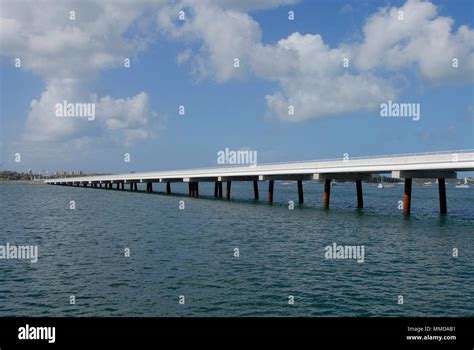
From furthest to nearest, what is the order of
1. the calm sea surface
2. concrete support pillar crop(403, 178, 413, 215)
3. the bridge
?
concrete support pillar crop(403, 178, 413, 215) < the bridge < the calm sea surface

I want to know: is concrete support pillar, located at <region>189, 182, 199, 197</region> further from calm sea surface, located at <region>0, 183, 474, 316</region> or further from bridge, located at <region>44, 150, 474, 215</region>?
calm sea surface, located at <region>0, 183, 474, 316</region>

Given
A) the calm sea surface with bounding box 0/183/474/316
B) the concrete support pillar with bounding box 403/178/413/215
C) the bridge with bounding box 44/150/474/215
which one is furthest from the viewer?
the concrete support pillar with bounding box 403/178/413/215

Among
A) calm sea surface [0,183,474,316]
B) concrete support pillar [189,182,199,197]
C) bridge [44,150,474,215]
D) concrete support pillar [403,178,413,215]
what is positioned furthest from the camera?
concrete support pillar [189,182,199,197]

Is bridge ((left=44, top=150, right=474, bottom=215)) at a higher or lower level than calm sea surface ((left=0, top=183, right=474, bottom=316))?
higher

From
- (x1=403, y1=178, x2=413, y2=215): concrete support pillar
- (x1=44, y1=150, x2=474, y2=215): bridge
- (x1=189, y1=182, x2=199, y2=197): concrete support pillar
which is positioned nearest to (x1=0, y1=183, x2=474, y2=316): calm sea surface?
(x1=44, y1=150, x2=474, y2=215): bridge

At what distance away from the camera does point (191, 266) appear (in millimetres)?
22000

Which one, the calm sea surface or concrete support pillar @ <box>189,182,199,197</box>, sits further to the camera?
concrete support pillar @ <box>189,182,199,197</box>

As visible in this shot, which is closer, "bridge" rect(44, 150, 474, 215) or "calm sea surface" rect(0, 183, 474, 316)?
"calm sea surface" rect(0, 183, 474, 316)

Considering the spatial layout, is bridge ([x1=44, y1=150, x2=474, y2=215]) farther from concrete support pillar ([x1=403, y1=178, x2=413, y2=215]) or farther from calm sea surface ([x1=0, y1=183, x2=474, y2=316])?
calm sea surface ([x1=0, y1=183, x2=474, y2=316])

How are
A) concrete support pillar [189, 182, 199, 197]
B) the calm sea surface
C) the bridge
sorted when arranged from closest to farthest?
the calm sea surface, the bridge, concrete support pillar [189, 182, 199, 197]

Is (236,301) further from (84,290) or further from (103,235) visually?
(103,235)

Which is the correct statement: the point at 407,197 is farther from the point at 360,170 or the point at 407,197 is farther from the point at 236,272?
the point at 236,272
